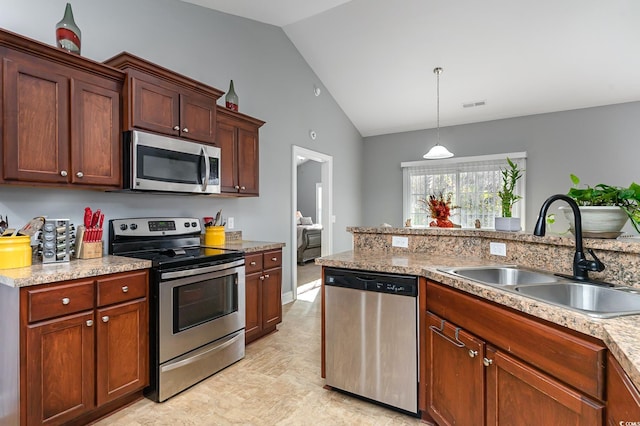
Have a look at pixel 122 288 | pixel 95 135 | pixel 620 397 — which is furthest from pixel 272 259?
pixel 620 397

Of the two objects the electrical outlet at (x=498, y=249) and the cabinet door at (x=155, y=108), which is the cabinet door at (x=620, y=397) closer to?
the electrical outlet at (x=498, y=249)

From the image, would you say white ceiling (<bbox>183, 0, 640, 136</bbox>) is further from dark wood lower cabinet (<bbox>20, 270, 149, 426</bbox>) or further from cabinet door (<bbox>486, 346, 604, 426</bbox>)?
cabinet door (<bbox>486, 346, 604, 426</bbox>)

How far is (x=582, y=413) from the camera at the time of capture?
97 cm

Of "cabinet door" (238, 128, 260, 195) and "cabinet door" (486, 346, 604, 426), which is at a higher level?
"cabinet door" (238, 128, 260, 195)

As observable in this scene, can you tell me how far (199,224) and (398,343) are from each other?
6.96 feet

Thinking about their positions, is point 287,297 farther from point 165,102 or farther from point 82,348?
point 165,102

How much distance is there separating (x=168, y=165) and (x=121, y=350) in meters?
1.31

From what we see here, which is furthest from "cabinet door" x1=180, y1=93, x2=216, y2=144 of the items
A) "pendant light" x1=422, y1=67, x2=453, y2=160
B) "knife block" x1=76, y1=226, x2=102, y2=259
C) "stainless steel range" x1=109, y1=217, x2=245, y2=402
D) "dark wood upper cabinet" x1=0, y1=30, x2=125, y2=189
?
"pendant light" x1=422, y1=67, x2=453, y2=160

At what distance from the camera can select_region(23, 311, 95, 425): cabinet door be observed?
1596 mm

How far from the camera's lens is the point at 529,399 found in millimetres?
1172

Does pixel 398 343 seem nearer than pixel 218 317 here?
Yes

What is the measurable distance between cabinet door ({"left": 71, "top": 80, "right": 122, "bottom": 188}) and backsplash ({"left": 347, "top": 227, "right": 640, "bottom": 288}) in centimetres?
183

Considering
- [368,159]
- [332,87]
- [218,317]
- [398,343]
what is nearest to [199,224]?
[218,317]

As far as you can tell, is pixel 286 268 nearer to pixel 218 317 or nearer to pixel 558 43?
pixel 218 317
